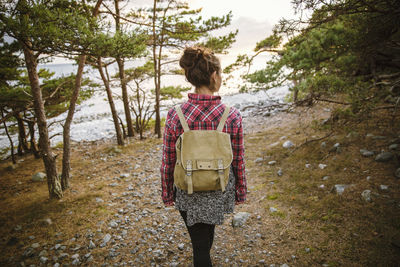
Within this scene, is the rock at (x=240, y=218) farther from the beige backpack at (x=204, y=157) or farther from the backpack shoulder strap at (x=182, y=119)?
the backpack shoulder strap at (x=182, y=119)

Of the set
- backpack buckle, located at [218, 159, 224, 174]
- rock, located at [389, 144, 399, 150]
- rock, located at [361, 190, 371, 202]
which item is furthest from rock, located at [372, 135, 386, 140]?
backpack buckle, located at [218, 159, 224, 174]

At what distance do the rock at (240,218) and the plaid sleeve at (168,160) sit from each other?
2.22 metres

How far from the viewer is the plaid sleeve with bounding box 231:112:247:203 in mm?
1883

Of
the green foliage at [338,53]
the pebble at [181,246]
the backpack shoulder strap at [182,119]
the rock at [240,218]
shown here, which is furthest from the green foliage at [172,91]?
the backpack shoulder strap at [182,119]

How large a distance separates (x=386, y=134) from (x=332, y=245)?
12.8 feet

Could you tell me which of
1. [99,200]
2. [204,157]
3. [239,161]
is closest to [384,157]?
[239,161]

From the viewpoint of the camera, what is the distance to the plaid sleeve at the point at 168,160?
1834mm

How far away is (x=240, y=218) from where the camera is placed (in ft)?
12.7

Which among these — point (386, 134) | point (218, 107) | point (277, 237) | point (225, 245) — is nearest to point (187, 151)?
point (218, 107)

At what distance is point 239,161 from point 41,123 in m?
4.75

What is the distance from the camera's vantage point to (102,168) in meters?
7.13

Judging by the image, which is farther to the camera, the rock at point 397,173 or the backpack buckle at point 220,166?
the rock at point 397,173

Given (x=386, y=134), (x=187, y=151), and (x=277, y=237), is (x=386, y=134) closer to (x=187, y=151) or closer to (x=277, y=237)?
(x=277, y=237)

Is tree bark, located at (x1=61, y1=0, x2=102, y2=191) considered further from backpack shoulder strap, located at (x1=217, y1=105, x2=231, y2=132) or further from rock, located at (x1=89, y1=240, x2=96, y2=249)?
backpack shoulder strap, located at (x1=217, y1=105, x2=231, y2=132)
